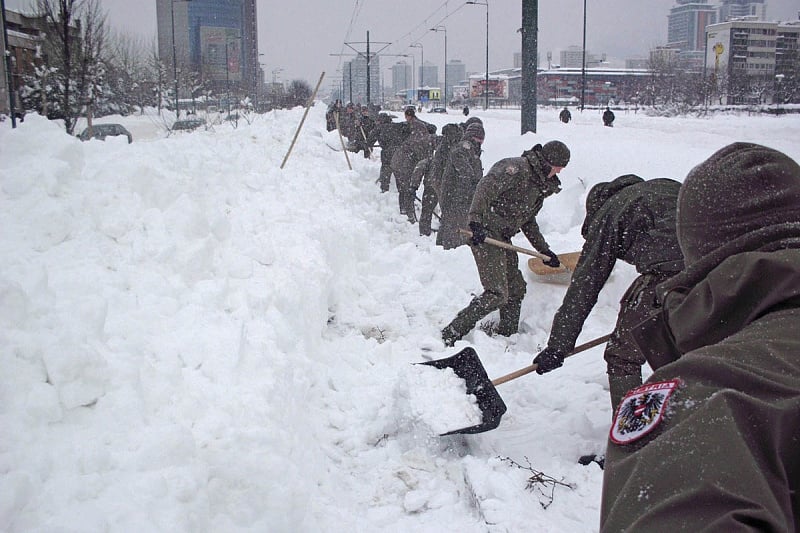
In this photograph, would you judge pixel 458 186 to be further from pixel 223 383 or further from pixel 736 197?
pixel 736 197

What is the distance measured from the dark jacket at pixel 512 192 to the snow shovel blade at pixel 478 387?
1.63 m

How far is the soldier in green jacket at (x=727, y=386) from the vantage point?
793mm

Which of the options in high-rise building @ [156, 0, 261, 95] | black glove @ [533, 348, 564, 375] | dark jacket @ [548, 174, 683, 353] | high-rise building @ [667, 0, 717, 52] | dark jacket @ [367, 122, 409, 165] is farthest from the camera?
high-rise building @ [667, 0, 717, 52]

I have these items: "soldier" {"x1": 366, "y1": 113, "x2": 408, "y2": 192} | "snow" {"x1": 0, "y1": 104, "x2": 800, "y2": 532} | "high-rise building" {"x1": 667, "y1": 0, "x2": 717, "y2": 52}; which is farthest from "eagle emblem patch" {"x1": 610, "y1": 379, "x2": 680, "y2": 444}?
"high-rise building" {"x1": 667, "y1": 0, "x2": 717, "y2": 52}

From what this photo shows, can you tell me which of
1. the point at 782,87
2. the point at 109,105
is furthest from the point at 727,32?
the point at 109,105

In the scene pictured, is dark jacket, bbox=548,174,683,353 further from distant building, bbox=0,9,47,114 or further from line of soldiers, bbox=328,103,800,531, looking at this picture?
distant building, bbox=0,9,47,114

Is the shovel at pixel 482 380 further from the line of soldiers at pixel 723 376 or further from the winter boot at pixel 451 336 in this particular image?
the line of soldiers at pixel 723 376

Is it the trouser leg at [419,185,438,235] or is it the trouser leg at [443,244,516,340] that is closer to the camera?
the trouser leg at [443,244,516,340]

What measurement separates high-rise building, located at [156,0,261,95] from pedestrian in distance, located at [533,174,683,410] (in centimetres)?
3656

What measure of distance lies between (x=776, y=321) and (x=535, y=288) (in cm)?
507

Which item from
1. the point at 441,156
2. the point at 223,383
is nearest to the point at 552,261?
the point at 223,383

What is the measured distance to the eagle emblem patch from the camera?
925mm

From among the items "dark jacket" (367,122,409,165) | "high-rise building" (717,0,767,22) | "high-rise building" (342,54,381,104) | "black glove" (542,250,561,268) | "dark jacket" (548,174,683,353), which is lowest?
"black glove" (542,250,561,268)

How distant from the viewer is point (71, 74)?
1177cm
